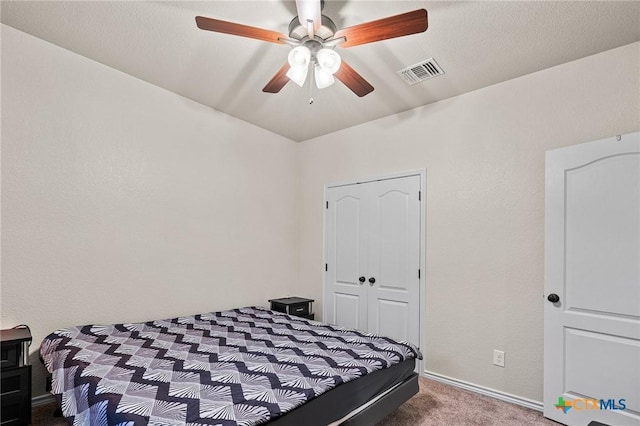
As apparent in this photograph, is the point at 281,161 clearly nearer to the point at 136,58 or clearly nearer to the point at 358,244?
the point at 358,244

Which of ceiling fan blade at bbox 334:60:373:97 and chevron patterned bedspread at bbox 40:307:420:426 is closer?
chevron patterned bedspread at bbox 40:307:420:426

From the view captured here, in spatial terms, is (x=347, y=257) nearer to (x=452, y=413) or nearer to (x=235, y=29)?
(x=452, y=413)

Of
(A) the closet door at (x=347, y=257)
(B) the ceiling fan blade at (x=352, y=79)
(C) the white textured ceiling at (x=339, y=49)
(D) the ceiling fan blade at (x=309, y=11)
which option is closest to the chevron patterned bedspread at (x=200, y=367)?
(A) the closet door at (x=347, y=257)

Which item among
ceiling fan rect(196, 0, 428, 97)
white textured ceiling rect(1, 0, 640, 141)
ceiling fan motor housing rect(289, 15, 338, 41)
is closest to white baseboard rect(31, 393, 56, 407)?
white textured ceiling rect(1, 0, 640, 141)

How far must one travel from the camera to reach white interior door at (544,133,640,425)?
220 centimetres

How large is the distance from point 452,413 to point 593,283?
1396mm

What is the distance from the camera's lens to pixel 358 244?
394cm

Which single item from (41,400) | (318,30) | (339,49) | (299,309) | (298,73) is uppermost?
(339,49)

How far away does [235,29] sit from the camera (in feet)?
6.10

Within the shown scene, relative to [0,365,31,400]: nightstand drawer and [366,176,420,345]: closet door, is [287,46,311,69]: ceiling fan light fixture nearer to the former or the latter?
[366,176,420,345]: closet door

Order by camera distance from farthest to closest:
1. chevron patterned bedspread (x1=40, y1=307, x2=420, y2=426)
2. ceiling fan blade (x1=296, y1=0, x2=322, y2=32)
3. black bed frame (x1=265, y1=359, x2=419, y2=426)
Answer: ceiling fan blade (x1=296, y1=0, x2=322, y2=32), black bed frame (x1=265, y1=359, x2=419, y2=426), chevron patterned bedspread (x1=40, y1=307, x2=420, y2=426)

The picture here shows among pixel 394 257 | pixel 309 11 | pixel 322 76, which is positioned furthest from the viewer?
pixel 394 257

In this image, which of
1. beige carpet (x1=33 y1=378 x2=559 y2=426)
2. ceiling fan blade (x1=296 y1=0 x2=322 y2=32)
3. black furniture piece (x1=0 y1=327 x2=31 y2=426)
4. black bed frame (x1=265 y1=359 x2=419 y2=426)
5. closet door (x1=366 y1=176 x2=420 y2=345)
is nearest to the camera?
black bed frame (x1=265 y1=359 x2=419 y2=426)
